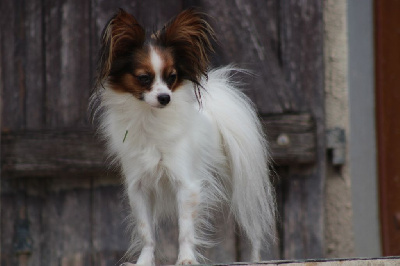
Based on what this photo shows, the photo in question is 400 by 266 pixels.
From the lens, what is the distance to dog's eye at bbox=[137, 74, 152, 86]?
4262 millimetres

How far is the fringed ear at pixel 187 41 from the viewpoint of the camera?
4.43 meters

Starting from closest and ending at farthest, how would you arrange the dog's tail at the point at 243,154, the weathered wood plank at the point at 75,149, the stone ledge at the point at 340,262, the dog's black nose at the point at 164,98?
1. the stone ledge at the point at 340,262
2. the dog's black nose at the point at 164,98
3. the dog's tail at the point at 243,154
4. the weathered wood plank at the point at 75,149

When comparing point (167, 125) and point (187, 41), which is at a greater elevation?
point (187, 41)

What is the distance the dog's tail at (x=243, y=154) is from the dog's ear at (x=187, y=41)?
0.21 metres

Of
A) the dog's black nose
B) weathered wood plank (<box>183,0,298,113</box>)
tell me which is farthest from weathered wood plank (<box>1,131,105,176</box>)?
the dog's black nose

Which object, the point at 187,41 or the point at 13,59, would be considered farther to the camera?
the point at 13,59

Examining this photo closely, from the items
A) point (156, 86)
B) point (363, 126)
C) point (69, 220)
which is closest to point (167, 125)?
point (156, 86)

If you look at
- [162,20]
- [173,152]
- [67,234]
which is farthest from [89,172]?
[173,152]

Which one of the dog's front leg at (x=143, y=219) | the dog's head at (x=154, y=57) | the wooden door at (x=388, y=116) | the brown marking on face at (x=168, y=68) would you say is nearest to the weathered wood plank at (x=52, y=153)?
the dog's front leg at (x=143, y=219)

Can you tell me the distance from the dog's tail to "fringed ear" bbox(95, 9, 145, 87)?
497mm

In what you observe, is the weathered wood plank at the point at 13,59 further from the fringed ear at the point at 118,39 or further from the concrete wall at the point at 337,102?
the concrete wall at the point at 337,102

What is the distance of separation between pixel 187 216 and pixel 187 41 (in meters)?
0.82

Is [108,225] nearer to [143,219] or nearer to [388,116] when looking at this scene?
[143,219]

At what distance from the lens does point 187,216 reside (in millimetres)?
4426
